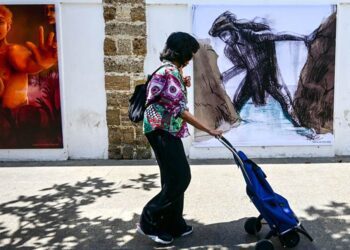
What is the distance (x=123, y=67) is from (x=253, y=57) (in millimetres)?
2046

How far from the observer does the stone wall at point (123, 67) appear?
6875 millimetres

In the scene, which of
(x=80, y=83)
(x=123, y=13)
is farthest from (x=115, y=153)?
(x=123, y=13)

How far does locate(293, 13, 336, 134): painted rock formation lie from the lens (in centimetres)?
681

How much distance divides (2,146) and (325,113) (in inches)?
206

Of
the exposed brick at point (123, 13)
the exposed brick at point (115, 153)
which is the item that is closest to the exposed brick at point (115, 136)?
the exposed brick at point (115, 153)

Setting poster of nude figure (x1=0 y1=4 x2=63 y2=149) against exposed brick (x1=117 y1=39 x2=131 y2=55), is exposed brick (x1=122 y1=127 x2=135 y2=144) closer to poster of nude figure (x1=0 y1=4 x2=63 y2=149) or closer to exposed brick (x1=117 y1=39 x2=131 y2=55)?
poster of nude figure (x1=0 y1=4 x2=63 y2=149)

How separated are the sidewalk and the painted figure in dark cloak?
105 centimetres

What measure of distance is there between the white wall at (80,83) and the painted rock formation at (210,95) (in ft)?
4.95

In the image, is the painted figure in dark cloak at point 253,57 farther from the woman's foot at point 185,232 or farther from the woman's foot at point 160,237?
the woman's foot at point 160,237

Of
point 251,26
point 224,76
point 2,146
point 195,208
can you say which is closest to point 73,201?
point 195,208

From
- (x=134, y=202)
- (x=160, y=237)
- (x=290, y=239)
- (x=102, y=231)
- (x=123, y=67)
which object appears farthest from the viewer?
(x=123, y=67)

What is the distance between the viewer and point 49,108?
7.05 meters

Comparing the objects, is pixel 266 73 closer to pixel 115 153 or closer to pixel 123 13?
pixel 123 13

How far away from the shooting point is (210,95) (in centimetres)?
693
